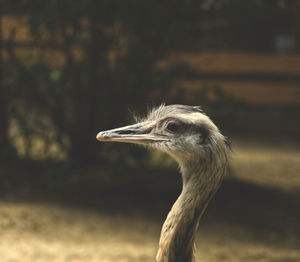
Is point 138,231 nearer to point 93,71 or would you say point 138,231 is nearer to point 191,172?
point 93,71

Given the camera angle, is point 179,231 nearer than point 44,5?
Yes

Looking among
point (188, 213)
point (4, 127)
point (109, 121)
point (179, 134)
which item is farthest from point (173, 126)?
point (4, 127)

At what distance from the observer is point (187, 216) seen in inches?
102

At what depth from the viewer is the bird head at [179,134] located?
8.60 ft

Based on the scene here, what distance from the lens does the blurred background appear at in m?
5.47

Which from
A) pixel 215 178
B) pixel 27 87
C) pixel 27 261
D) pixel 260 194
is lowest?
pixel 215 178

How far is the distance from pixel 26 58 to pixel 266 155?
355cm

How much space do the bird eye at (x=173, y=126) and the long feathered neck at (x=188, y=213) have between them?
0.71 ft

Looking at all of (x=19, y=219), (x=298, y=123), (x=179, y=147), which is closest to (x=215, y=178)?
(x=179, y=147)

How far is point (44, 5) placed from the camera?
6113mm

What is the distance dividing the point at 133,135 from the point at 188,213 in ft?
1.42

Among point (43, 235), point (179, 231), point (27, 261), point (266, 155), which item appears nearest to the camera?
point (179, 231)

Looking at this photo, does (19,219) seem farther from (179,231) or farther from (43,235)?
(179,231)

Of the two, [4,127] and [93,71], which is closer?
[93,71]
